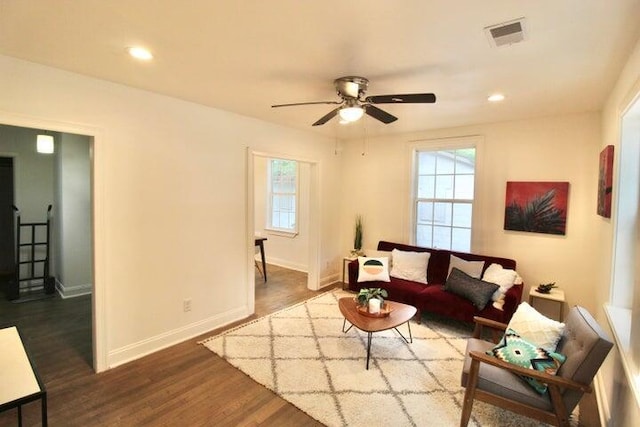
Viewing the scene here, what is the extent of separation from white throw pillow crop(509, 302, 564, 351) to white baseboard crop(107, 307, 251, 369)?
2.87 meters

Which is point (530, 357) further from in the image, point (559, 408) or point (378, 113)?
point (378, 113)

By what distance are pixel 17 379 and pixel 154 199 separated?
5.76 feet

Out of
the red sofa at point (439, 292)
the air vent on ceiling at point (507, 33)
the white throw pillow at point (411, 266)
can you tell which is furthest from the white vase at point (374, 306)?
the air vent on ceiling at point (507, 33)

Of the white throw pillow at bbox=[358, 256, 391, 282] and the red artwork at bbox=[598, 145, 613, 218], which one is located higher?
the red artwork at bbox=[598, 145, 613, 218]

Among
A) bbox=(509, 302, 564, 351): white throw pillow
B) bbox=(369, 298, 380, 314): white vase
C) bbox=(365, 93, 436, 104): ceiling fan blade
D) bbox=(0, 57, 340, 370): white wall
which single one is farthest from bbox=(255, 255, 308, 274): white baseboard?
bbox=(365, 93, 436, 104): ceiling fan blade

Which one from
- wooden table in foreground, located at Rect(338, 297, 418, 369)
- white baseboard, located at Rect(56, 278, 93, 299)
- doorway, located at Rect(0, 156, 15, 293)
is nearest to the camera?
wooden table in foreground, located at Rect(338, 297, 418, 369)

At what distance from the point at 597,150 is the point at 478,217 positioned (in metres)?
1.36

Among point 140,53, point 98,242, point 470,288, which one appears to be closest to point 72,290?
point 98,242

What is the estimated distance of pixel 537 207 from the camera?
3.65m

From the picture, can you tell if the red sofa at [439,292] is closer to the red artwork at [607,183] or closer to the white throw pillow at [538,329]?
the white throw pillow at [538,329]

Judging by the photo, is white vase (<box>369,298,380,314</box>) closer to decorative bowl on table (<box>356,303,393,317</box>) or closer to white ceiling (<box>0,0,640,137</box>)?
decorative bowl on table (<box>356,303,393,317</box>)

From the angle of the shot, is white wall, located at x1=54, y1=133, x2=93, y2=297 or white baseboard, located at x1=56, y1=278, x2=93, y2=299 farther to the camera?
white baseboard, located at x1=56, y1=278, x2=93, y2=299

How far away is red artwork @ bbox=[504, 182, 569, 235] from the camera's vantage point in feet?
11.5

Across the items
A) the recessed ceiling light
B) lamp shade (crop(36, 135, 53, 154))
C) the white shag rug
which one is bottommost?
the white shag rug
